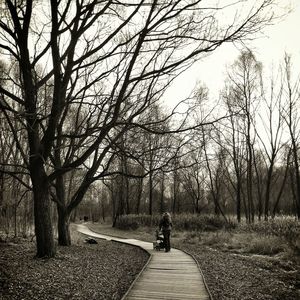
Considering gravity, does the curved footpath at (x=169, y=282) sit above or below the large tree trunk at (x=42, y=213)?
below

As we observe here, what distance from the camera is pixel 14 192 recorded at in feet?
66.4

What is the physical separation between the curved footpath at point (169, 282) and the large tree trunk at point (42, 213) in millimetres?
3187

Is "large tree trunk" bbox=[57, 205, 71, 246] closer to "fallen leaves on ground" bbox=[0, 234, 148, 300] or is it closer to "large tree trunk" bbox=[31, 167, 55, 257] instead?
"fallen leaves on ground" bbox=[0, 234, 148, 300]

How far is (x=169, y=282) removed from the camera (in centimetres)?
879

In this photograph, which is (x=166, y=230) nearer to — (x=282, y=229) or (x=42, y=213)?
(x=42, y=213)

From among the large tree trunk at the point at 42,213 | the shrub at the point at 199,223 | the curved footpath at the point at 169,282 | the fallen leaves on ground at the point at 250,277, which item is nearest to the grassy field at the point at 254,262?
the fallen leaves on ground at the point at 250,277

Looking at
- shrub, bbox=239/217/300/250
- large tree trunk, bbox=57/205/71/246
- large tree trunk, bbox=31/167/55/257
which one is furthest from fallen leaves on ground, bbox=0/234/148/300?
shrub, bbox=239/217/300/250

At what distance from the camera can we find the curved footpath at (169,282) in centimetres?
755

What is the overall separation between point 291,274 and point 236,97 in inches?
717

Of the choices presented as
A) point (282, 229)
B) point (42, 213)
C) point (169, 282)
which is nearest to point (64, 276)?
point (42, 213)

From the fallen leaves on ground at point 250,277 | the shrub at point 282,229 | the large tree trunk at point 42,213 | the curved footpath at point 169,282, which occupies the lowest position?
the fallen leaves on ground at point 250,277

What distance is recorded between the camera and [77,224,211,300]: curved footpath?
7.55 m

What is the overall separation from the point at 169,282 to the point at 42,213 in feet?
15.0

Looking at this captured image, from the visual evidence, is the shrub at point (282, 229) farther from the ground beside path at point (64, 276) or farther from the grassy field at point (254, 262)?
the ground beside path at point (64, 276)
